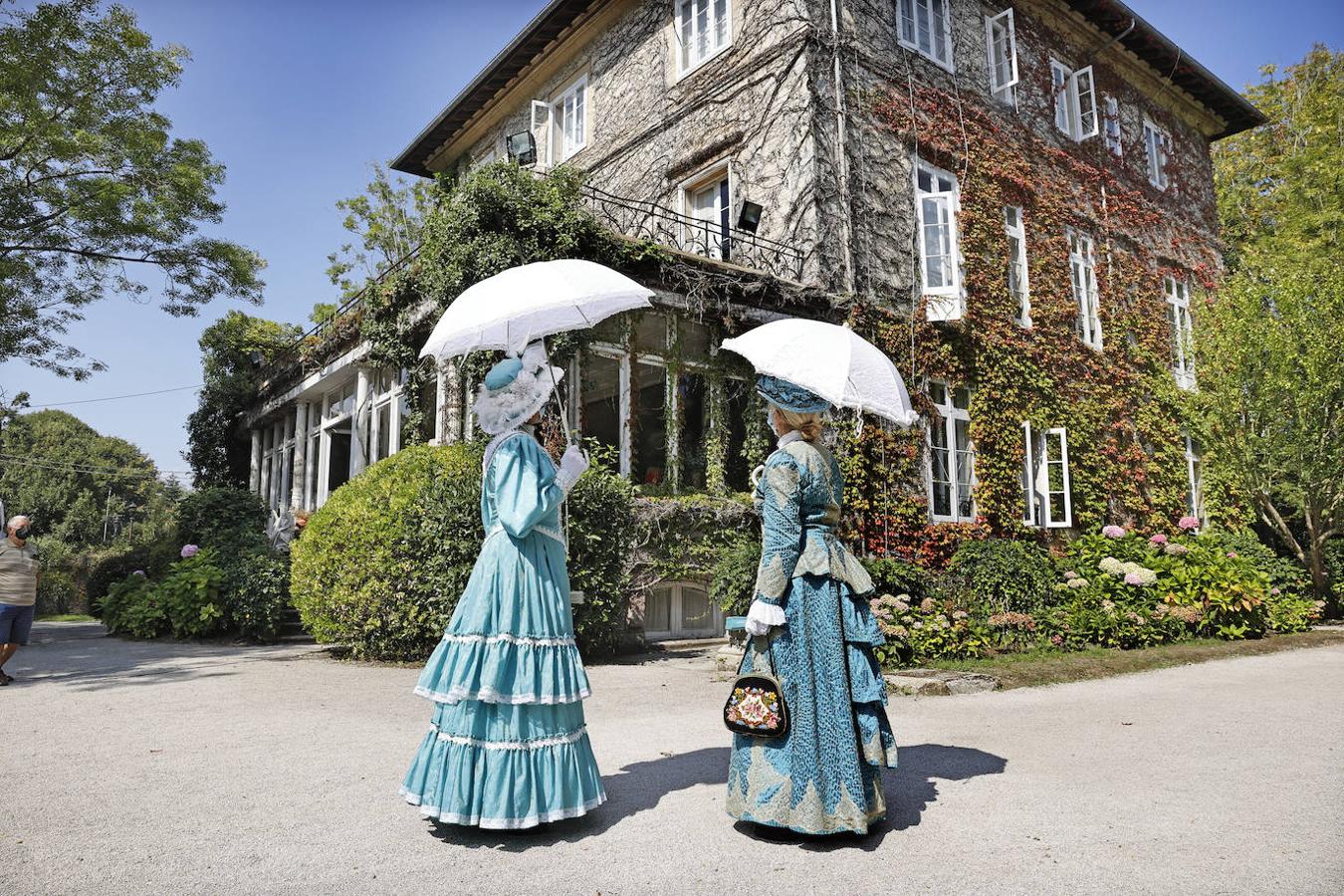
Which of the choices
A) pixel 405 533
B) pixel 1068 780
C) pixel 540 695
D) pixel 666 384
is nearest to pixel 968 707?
pixel 1068 780

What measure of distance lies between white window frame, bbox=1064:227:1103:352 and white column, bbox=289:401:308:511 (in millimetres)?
15460

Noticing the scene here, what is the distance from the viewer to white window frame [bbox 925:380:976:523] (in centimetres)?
1296

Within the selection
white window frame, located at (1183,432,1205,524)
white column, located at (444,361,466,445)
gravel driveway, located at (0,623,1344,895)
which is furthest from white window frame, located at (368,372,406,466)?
white window frame, located at (1183,432,1205,524)

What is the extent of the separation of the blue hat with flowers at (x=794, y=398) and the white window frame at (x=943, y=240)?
9.93 metres

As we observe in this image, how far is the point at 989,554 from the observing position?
30.9 ft

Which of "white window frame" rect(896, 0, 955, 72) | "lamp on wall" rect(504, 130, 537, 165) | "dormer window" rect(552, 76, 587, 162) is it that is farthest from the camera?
"dormer window" rect(552, 76, 587, 162)

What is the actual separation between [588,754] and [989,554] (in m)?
7.03

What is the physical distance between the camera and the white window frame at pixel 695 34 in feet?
44.1

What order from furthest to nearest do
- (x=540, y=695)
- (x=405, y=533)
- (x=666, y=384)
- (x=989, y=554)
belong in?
(x=666, y=384) < (x=989, y=554) < (x=405, y=533) < (x=540, y=695)

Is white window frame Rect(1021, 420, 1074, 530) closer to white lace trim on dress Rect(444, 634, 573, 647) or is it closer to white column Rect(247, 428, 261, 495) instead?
white lace trim on dress Rect(444, 634, 573, 647)

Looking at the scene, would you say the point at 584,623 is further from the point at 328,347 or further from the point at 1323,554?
the point at 1323,554

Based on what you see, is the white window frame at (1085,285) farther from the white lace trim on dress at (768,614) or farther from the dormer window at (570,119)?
the white lace trim on dress at (768,614)

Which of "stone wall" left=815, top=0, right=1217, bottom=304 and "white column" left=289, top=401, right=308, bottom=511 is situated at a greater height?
"stone wall" left=815, top=0, right=1217, bottom=304

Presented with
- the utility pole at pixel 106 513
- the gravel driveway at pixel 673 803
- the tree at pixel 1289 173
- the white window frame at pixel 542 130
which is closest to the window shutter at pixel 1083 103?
the tree at pixel 1289 173
